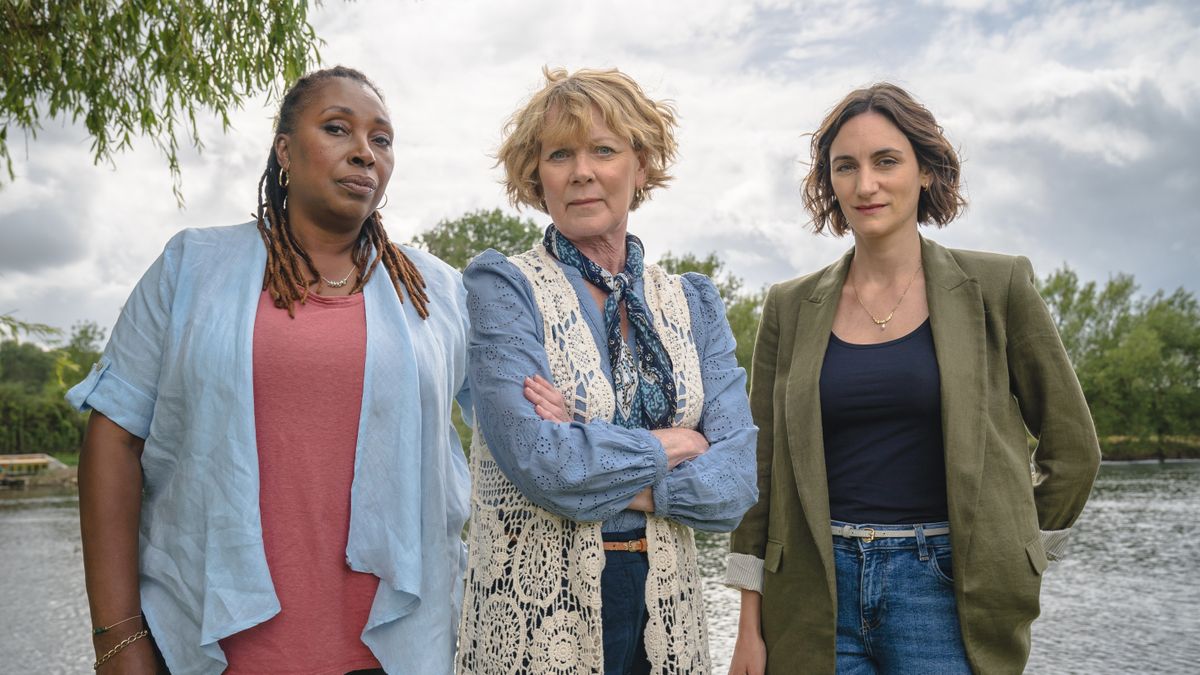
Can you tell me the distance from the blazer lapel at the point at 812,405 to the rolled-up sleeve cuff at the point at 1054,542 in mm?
620

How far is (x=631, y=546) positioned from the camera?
2381mm

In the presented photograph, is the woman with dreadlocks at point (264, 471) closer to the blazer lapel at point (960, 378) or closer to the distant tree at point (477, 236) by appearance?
the blazer lapel at point (960, 378)

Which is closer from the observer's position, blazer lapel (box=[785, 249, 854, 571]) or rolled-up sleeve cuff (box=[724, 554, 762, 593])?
blazer lapel (box=[785, 249, 854, 571])

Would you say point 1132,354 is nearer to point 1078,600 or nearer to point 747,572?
point 1078,600

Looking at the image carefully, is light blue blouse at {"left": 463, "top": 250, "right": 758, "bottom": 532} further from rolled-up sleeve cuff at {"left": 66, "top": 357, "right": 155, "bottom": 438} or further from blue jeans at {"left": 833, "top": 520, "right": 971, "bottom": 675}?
rolled-up sleeve cuff at {"left": 66, "top": 357, "right": 155, "bottom": 438}

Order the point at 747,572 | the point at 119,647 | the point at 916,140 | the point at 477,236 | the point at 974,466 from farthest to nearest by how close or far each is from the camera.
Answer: the point at 477,236 < the point at 747,572 < the point at 916,140 < the point at 974,466 < the point at 119,647

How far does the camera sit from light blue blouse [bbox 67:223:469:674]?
2.25m

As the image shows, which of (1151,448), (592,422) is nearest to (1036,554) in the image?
(592,422)

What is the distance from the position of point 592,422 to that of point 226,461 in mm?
841

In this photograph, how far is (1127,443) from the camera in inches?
1989

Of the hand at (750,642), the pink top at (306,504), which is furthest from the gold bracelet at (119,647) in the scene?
the hand at (750,642)

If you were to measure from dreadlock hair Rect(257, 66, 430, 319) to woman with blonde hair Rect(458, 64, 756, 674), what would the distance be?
20cm

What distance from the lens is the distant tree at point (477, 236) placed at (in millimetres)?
33872

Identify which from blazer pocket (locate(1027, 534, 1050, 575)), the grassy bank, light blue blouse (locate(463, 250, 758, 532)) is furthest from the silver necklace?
the grassy bank
